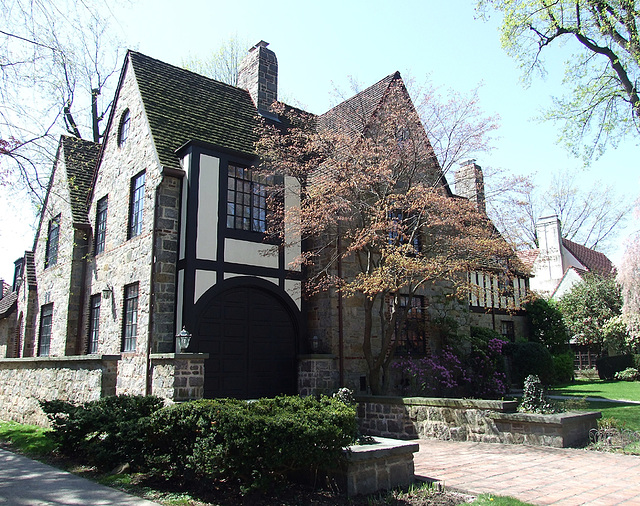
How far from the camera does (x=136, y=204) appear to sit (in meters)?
13.5

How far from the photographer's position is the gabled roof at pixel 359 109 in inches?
506

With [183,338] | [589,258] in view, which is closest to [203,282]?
[183,338]

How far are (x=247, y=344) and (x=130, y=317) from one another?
3.11 meters

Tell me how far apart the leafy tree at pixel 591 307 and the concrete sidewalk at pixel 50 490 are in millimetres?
24451

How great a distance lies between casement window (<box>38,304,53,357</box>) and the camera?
17.5 meters

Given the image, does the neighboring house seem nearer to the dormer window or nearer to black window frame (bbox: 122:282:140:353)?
the dormer window

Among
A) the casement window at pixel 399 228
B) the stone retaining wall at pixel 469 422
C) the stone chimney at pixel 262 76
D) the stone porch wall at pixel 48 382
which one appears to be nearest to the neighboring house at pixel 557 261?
the casement window at pixel 399 228

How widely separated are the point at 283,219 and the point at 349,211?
191 cm

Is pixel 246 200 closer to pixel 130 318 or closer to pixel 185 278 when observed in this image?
pixel 185 278

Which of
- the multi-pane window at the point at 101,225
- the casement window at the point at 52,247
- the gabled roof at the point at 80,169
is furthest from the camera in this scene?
the casement window at the point at 52,247

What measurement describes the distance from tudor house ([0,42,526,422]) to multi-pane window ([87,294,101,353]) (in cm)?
4

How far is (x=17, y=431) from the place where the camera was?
11445mm

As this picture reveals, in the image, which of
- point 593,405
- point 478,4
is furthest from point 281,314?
point 478,4

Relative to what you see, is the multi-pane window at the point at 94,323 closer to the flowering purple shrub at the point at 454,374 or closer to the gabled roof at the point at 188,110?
the gabled roof at the point at 188,110
